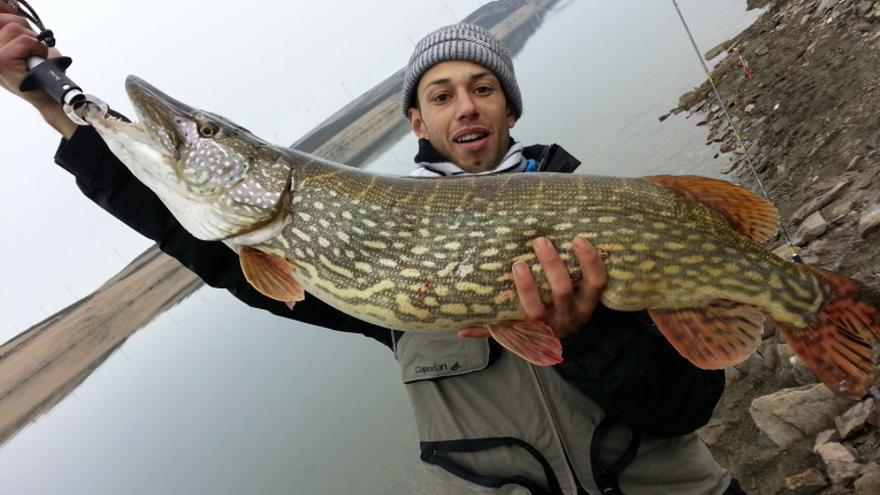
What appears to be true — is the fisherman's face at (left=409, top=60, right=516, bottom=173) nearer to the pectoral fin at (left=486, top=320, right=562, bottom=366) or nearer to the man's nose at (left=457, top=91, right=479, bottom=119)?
the man's nose at (left=457, top=91, right=479, bottom=119)

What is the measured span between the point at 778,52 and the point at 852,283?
9120mm

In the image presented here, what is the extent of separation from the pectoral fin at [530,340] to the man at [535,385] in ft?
0.18

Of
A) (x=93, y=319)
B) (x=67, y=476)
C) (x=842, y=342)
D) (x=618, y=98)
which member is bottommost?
(x=842, y=342)

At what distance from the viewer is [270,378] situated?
10172 millimetres

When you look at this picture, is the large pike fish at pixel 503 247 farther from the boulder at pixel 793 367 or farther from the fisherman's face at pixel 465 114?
the boulder at pixel 793 367

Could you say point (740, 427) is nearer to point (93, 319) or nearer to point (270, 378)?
point (270, 378)

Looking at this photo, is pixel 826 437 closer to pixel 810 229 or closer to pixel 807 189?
pixel 810 229

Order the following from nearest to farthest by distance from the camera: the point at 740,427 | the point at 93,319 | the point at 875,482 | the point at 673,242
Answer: the point at 673,242, the point at 875,482, the point at 740,427, the point at 93,319

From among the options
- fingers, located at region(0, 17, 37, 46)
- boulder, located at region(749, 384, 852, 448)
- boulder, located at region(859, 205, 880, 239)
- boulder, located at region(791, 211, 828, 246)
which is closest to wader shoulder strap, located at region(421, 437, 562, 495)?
boulder, located at region(749, 384, 852, 448)

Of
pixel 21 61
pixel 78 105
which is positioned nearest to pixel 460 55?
pixel 78 105

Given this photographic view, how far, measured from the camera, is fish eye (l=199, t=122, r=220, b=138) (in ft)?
6.62

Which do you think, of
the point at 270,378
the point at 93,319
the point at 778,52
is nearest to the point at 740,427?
the point at 778,52

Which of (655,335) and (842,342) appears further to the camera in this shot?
(655,335)

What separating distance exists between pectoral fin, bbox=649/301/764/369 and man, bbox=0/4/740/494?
12 centimetres
